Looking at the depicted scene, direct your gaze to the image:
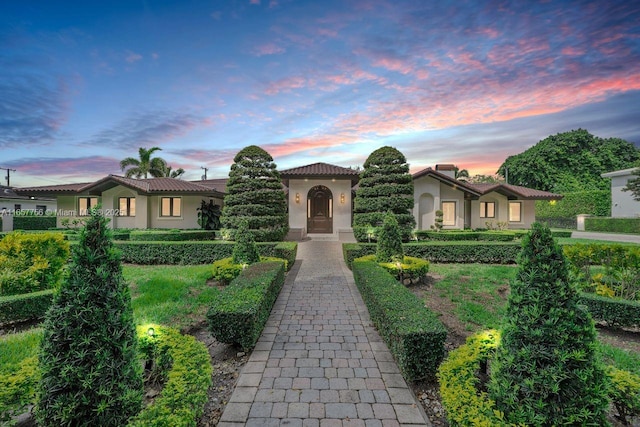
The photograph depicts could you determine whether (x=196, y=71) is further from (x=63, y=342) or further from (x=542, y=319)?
(x=542, y=319)

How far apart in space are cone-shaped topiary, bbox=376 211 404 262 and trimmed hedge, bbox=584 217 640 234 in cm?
3155

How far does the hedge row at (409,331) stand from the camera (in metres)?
3.73

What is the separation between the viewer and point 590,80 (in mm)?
10828

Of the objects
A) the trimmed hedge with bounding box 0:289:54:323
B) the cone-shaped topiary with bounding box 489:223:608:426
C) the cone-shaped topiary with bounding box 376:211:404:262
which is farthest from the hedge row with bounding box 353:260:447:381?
the trimmed hedge with bounding box 0:289:54:323

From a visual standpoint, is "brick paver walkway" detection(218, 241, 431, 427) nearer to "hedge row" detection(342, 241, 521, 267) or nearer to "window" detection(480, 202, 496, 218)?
"hedge row" detection(342, 241, 521, 267)

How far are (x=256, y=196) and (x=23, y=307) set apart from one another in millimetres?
10490

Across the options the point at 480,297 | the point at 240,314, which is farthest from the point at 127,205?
the point at 480,297

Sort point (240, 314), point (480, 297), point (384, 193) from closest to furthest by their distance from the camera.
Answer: point (240, 314) < point (480, 297) < point (384, 193)

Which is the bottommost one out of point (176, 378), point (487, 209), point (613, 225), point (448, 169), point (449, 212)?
point (176, 378)

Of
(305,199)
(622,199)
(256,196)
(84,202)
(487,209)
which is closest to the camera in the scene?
(256,196)

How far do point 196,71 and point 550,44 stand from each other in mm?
13150

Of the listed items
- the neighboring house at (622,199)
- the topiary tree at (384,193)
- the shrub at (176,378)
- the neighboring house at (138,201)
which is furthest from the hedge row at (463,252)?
the neighboring house at (622,199)

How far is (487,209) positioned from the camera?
25.0 meters

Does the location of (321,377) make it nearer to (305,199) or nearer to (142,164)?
(305,199)
